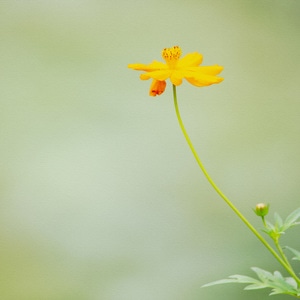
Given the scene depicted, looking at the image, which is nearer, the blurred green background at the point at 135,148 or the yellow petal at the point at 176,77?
the yellow petal at the point at 176,77

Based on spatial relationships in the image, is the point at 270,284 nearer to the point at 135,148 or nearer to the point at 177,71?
the point at 177,71

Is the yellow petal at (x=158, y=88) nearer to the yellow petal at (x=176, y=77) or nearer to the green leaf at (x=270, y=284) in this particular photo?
the yellow petal at (x=176, y=77)

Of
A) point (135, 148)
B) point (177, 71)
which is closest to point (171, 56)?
point (177, 71)

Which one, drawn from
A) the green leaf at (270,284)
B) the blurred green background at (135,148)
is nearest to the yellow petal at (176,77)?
the green leaf at (270,284)

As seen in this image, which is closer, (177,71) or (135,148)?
(177,71)

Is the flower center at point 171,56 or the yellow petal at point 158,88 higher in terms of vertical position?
the flower center at point 171,56

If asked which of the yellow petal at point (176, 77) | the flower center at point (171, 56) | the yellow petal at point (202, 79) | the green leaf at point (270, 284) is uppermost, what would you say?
the flower center at point (171, 56)
